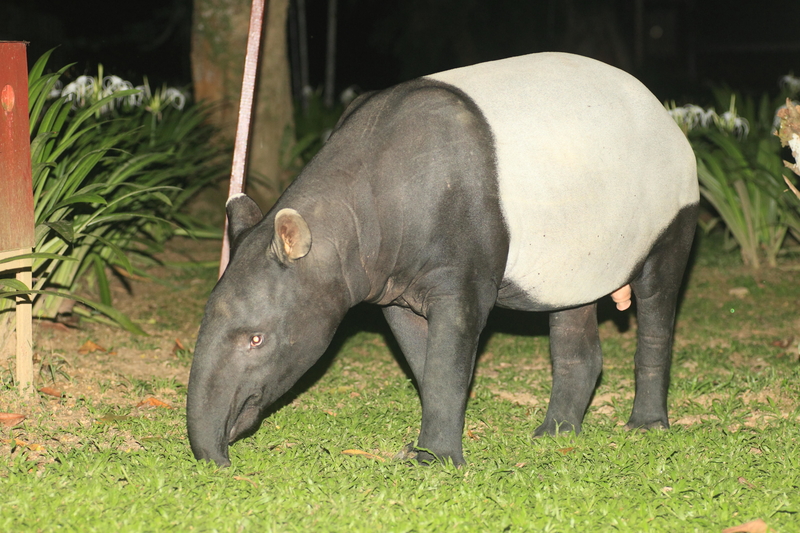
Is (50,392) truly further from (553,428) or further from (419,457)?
(553,428)

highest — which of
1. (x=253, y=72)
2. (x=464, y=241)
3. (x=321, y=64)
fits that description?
(x=253, y=72)

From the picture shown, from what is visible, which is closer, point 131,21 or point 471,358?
point 471,358

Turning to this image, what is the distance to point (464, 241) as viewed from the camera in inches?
147

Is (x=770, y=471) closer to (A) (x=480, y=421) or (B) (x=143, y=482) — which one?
(A) (x=480, y=421)

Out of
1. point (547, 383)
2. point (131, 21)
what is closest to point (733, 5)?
point (131, 21)

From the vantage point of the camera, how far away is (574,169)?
12.8 feet

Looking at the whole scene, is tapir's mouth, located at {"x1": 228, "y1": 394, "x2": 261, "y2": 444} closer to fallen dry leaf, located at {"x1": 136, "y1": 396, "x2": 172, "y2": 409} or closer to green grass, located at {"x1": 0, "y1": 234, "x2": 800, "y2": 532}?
green grass, located at {"x1": 0, "y1": 234, "x2": 800, "y2": 532}

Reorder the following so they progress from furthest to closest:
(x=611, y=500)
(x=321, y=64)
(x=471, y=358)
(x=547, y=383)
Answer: (x=321, y=64), (x=547, y=383), (x=471, y=358), (x=611, y=500)

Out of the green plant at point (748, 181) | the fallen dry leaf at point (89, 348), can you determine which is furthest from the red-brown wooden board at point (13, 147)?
the green plant at point (748, 181)

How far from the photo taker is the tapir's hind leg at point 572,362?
4660 millimetres

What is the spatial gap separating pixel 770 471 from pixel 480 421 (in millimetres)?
1514

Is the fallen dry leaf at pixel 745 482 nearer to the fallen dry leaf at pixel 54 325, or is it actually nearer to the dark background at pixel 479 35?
the fallen dry leaf at pixel 54 325

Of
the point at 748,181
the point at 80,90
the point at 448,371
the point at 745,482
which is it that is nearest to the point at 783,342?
the point at 748,181

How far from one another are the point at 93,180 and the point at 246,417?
8.78ft
